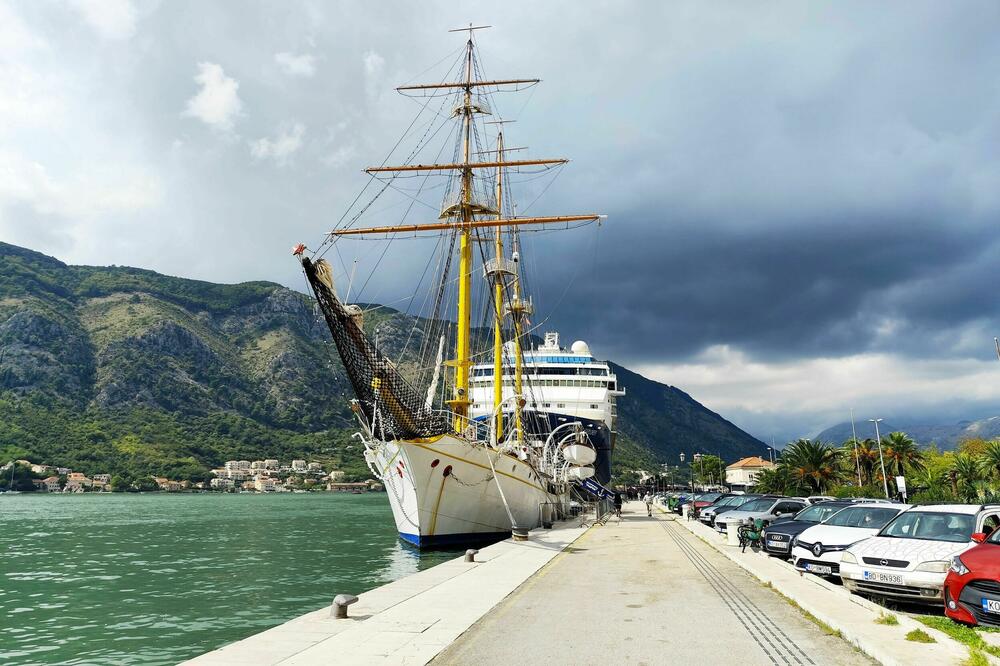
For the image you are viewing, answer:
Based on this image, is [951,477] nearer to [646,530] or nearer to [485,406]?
[646,530]

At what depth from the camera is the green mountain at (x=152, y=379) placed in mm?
136375

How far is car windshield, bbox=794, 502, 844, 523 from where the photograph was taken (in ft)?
55.4

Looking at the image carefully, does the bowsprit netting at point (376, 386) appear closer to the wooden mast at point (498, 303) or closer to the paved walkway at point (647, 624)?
the paved walkway at point (647, 624)

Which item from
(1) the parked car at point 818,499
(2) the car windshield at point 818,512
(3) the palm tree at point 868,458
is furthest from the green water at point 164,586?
(3) the palm tree at point 868,458

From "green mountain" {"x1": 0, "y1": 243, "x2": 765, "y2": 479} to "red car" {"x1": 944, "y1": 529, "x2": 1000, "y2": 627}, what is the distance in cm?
12119

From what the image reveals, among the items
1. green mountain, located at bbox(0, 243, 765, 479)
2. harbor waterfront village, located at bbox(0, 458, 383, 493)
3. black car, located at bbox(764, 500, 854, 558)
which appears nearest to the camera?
black car, located at bbox(764, 500, 854, 558)

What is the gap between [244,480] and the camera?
14275 cm

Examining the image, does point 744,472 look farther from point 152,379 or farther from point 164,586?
point 152,379

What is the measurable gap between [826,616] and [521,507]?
2296 centimetres

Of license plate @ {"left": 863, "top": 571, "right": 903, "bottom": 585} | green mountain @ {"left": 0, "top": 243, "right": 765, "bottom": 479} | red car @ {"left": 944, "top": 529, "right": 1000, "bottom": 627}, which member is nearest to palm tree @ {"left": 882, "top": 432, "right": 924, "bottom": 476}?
license plate @ {"left": 863, "top": 571, "right": 903, "bottom": 585}

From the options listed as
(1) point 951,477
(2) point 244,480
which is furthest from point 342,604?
(2) point 244,480

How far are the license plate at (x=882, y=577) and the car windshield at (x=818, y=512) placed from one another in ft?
25.5

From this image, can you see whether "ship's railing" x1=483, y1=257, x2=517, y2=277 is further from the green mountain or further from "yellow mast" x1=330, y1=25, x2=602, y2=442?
the green mountain

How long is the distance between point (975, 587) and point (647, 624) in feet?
13.5
